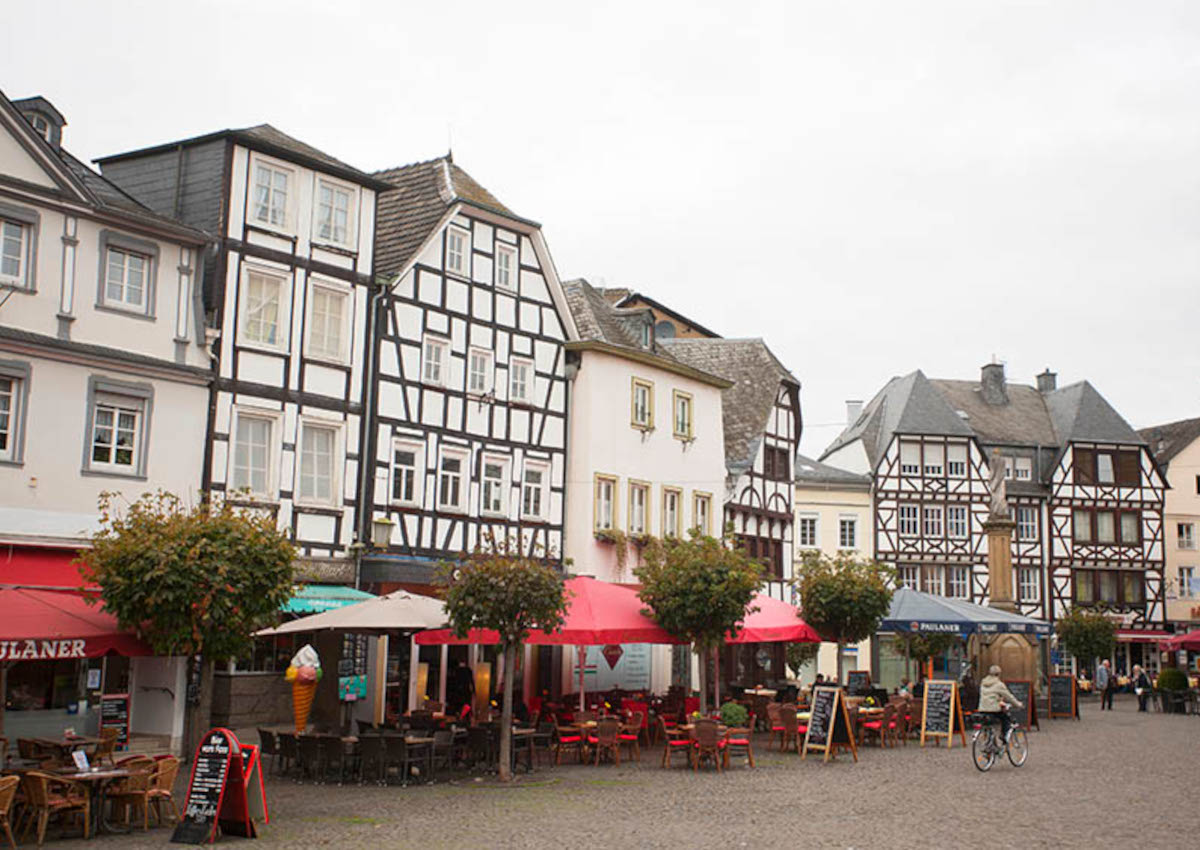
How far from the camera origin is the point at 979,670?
3553 centimetres

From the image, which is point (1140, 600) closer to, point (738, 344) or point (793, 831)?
point (738, 344)

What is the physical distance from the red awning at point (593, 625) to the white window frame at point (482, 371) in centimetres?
789

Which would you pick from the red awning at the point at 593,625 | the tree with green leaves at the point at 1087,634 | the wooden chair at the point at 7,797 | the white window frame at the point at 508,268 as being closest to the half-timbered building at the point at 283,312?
the white window frame at the point at 508,268

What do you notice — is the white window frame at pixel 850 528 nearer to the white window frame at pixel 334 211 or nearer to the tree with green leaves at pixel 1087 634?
the tree with green leaves at pixel 1087 634

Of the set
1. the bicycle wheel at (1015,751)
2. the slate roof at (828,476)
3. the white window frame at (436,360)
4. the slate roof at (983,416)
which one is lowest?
the bicycle wheel at (1015,751)

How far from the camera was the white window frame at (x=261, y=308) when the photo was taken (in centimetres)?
2406

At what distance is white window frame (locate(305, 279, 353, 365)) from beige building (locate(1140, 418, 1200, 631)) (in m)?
46.1

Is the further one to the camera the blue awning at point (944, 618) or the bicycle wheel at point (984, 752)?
the blue awning at point (944, 618)

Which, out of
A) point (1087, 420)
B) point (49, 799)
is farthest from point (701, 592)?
point (1087, 420)

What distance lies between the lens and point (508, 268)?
30.8 meters

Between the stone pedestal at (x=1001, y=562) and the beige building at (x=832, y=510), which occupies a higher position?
the beige building at (x=832, y=510)

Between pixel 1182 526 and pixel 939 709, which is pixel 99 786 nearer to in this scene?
pixel 939 709

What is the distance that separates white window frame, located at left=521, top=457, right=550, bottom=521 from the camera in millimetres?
30938

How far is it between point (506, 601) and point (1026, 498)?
44771 mm
